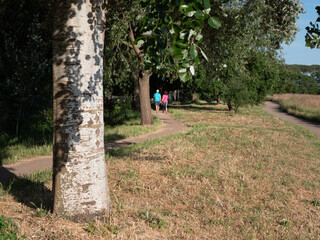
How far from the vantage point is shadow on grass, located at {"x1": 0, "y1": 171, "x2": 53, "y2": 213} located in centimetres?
411

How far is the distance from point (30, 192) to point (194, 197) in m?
2.75

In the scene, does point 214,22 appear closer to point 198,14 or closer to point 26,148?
point 198,14

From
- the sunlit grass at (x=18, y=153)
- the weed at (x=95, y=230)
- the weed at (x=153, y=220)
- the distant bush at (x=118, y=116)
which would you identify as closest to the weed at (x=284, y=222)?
the weed at (x=153, y=220)

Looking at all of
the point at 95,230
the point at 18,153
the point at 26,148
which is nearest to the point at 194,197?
the point at 95,230

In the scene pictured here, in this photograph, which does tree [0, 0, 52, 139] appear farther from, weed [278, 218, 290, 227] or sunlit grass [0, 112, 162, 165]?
weed [278, 218, 290, 227]

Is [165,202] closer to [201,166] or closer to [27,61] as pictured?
[201,166]

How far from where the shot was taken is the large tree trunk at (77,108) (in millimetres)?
3344

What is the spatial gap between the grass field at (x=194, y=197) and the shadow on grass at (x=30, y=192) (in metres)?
0.01

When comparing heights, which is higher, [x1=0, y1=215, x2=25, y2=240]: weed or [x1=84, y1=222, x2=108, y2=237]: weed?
[x1=0, y1=215, x2=25, y2=240]: weed

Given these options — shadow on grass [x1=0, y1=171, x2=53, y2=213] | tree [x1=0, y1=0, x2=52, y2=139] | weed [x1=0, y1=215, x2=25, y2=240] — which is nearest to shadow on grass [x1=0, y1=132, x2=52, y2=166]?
tree [x1=0, y1=0, x2=52, y2=139]

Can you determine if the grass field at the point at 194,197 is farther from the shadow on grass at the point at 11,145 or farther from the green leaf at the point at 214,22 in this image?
the shadow on grass at the point at 11,145

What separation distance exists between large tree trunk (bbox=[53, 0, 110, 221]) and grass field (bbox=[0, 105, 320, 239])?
300 millimetres

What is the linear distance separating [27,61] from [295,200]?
10.9 metres

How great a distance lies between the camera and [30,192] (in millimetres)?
4848
